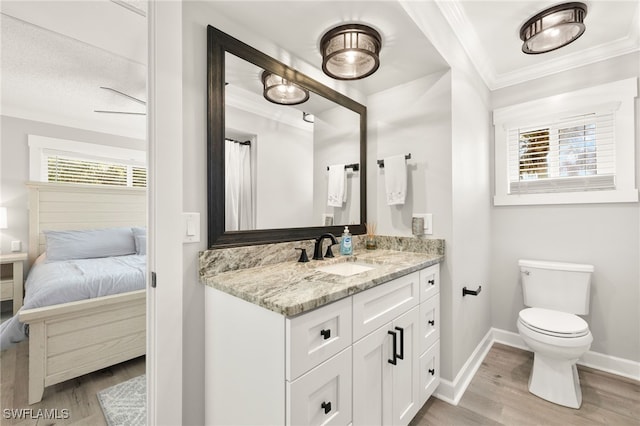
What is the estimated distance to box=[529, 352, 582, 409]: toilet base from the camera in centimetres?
174

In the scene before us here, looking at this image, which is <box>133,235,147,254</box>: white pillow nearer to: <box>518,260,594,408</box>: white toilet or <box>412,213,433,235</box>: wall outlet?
<box>412,213,433,235</box>: wall outlet

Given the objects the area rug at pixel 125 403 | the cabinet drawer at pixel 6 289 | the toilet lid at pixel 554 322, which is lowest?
the area rug at pixel 125 403

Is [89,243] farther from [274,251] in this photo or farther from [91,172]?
[274,251]

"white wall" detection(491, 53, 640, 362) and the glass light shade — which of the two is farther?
the glass light shade

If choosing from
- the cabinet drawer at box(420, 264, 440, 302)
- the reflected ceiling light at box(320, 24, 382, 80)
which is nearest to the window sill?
the cabinet drawer at box(420, 264, 440, 302)

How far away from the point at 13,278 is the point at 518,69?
5525 mm

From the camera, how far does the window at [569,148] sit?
81.0 inches

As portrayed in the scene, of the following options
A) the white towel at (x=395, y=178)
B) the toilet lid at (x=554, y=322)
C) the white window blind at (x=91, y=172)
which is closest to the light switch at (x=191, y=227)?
the white towel at (x=395, y=178)

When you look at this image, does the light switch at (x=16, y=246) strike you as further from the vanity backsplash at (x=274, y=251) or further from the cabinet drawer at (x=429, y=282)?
the cabinet drawer at (x=429, y=282)

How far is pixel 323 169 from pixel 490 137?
5.80 ft

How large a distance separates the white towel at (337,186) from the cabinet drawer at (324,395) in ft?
3.84

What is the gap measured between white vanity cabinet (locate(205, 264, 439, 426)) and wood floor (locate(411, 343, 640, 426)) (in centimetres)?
42

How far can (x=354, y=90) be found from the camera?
2.20m

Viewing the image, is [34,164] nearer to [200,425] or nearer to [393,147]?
[200,425]
